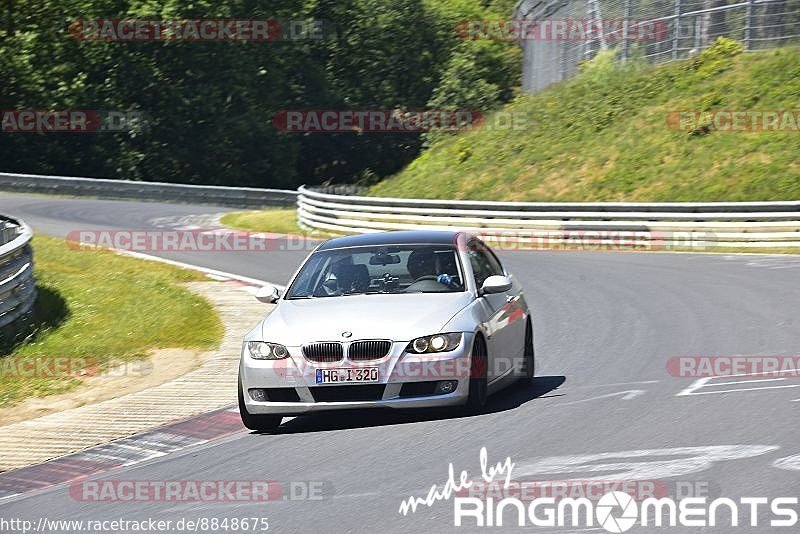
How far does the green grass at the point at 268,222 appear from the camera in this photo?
117 feet

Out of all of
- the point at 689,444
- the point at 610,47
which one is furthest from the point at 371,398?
the point at 610,47

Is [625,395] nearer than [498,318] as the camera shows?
Yes

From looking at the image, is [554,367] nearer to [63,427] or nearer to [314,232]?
[63,427]

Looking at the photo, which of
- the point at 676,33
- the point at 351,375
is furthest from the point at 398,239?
the point at 676,33

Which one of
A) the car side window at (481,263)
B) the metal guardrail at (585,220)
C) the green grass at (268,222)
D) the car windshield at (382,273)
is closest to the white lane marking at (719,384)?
the car side window at (481,263)

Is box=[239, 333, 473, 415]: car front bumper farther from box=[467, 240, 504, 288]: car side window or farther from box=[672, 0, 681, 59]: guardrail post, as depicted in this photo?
box=[672, 0, 681, 59]: guardrail post

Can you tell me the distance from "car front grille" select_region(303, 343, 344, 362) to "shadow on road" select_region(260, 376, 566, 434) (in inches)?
22.6

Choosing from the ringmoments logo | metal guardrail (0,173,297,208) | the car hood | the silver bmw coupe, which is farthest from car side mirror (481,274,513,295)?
metal guardrail (0,173,297,208)

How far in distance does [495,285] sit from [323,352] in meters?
1.69

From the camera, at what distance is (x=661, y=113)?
39094 millimetres

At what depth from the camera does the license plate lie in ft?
32.3

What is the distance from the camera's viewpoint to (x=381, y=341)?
988 centimetres

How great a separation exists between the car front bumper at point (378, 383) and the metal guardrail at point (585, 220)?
17.7 meters

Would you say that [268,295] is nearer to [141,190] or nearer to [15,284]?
[15,284]
